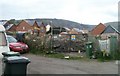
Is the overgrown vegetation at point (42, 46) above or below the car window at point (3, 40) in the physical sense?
below

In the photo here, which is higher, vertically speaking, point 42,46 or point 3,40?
point 3,40

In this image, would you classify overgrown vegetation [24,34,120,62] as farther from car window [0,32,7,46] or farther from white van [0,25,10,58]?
white van [0,25,10,58]

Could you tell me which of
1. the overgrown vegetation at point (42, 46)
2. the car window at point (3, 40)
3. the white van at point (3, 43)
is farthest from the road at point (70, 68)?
the overgrown vegetation at point (42, 46)

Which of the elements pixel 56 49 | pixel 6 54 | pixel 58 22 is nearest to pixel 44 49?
pixel 56 49

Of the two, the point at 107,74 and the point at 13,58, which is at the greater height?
the point at 13,58

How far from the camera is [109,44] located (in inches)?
893

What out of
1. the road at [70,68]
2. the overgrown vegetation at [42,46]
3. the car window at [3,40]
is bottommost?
the road at [70,68]

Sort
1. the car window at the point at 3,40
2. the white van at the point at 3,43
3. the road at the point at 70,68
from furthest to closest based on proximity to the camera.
Answer: the car window at the point at 3,40
the white van at the point at 3,43
the road at the point at 70,68

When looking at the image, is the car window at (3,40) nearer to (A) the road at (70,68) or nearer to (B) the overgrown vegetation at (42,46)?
(A) the road at (70,68)

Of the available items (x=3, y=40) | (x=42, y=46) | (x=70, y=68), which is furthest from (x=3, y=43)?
(x=42, y=46)

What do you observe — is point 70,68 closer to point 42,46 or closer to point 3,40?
point 3,40

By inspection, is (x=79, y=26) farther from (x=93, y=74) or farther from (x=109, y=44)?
(x=93, y=74)

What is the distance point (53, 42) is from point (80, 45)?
7.96ft

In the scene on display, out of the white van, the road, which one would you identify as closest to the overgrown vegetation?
the road
